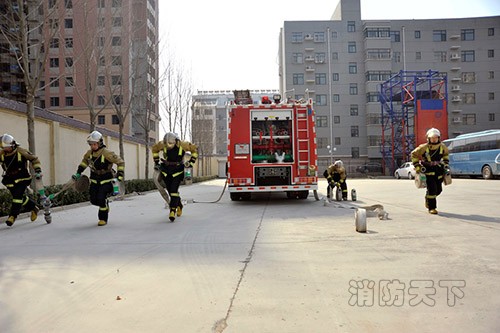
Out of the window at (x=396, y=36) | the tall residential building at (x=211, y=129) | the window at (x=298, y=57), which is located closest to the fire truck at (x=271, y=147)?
the tall residential building at (x=211, y=129)

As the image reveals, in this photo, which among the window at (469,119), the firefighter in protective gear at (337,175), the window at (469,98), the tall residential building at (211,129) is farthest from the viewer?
the window at (469,98)

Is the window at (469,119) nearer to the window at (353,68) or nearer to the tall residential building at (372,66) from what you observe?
the tall residential building at (372,66)

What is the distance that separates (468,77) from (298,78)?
23.4 meters

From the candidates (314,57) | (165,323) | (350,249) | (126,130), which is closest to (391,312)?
(165,323)

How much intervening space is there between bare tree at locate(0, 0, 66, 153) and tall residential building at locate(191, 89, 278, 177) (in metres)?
5.57

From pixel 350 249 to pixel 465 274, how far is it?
5.10ft

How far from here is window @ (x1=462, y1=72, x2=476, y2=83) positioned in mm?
57719

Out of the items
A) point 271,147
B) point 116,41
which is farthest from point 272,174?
point 116,41

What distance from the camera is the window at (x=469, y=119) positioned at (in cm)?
5703

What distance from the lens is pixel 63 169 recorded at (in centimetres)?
1781

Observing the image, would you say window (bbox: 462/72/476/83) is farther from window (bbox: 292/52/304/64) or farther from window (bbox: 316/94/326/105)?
window (bbox: 292/52/304/64)

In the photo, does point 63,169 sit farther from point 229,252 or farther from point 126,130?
point 126,130

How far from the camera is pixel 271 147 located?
41.9 feet

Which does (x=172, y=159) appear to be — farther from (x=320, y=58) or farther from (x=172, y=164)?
(x=320, y=58)
